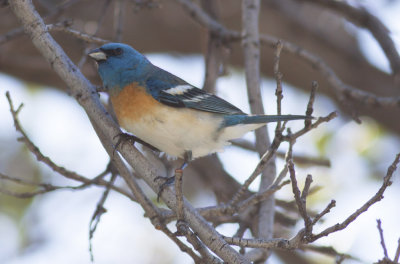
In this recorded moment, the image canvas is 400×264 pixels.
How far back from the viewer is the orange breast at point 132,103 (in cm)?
380

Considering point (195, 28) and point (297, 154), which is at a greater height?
point (195, 28)

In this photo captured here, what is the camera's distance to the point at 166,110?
3.90 metres

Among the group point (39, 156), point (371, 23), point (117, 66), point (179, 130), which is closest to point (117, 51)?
point (117, 66)

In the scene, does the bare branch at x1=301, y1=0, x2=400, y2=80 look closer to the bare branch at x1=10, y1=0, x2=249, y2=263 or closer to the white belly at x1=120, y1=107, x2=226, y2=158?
the white belly at x1=120, y1=107, x2=226, y2=158

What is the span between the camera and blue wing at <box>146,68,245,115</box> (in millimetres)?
4047

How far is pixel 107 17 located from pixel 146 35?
573 millimetres

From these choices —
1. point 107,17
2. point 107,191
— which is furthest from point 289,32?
point 107,191

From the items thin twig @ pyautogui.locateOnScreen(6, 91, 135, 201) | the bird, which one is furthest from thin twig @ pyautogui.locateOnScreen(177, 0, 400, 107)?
thin twig @ pyautogui.locateOnScreen(6, 91, 135, 201)

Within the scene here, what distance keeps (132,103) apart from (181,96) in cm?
46

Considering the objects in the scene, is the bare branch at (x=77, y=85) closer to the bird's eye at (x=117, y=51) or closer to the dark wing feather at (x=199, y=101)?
the dark wing feather at (x=199, y=101)

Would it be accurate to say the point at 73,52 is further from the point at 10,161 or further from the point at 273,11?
the point at 273,11

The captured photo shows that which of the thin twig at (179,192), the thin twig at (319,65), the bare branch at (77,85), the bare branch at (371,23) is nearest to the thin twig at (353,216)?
the thin twig at (179,192)

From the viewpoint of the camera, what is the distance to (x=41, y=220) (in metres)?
6.64

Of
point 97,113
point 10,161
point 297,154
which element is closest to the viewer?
point 97,113
